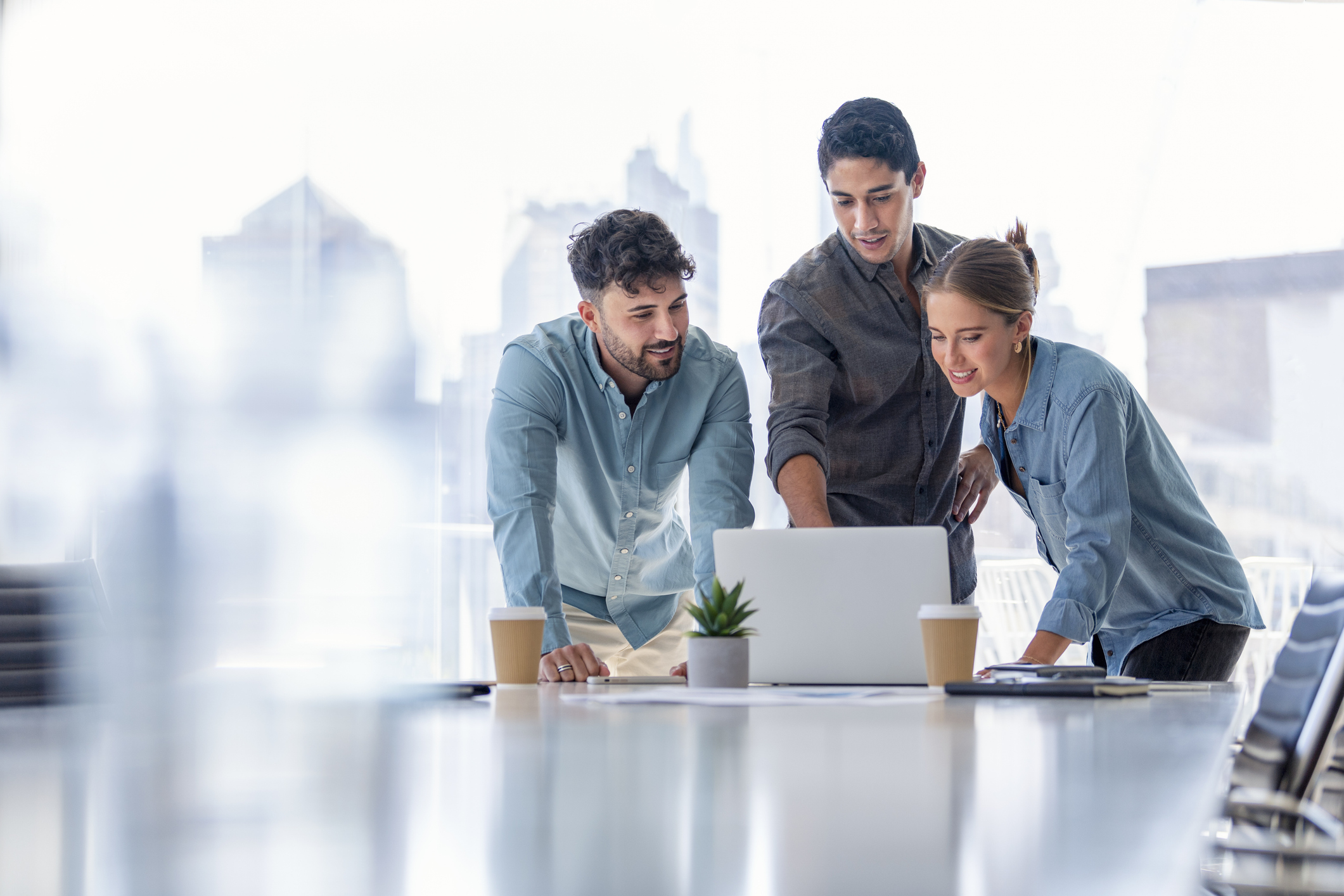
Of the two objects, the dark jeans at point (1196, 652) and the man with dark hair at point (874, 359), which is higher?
the man with dark hair at point (874, 359)

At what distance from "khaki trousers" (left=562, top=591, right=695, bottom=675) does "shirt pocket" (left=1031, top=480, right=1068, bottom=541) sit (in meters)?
0.72

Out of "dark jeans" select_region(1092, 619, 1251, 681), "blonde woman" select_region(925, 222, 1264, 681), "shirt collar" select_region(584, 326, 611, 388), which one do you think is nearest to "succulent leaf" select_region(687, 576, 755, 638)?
"blonde woman" select_region(925, 222, 1264, 681)

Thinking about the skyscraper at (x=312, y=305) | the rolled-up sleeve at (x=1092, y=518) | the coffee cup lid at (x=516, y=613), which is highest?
the skyscraper at (x=312, y=305)

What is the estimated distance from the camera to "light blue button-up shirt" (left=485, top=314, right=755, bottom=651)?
2.14m

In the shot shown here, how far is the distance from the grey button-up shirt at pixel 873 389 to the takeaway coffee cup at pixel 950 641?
0.93m

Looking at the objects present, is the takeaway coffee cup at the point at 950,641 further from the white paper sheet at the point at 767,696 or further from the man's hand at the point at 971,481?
the man's hand at the point at 971,481

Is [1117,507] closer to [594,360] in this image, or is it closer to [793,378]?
[793,378]

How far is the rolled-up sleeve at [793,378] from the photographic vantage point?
2.25 metres

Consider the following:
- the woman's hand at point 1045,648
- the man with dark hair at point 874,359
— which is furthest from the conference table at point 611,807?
the man with dark hair at point 874,359

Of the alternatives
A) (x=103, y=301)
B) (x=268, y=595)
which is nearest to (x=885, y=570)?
(x=268, y=595)

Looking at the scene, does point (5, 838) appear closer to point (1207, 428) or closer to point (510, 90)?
point (510, 90)

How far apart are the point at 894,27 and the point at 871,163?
93.8 inches

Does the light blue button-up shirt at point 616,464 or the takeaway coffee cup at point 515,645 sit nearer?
the takeaway coffee cup at point 515,645

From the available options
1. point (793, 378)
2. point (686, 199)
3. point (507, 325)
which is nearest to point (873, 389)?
point (793, 378)
